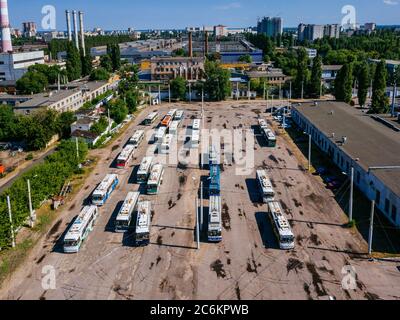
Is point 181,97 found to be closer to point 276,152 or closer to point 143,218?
point 276,152

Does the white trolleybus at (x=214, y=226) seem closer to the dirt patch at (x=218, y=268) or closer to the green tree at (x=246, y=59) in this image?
the dirt patch at (x=218, y=268)

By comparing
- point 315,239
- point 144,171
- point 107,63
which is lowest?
point 315,239

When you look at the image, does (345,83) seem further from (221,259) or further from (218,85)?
(221,259)

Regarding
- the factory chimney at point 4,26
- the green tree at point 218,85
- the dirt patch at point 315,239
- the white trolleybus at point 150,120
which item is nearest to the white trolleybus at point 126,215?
the dirt patch at point 315,239

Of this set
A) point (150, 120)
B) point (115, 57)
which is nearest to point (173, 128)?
point (150, 120)

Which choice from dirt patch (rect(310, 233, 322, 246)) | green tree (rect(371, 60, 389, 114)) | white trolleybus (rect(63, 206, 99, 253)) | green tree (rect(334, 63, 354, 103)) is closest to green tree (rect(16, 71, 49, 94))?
green tree (rect(334, 63, 354, 103))
